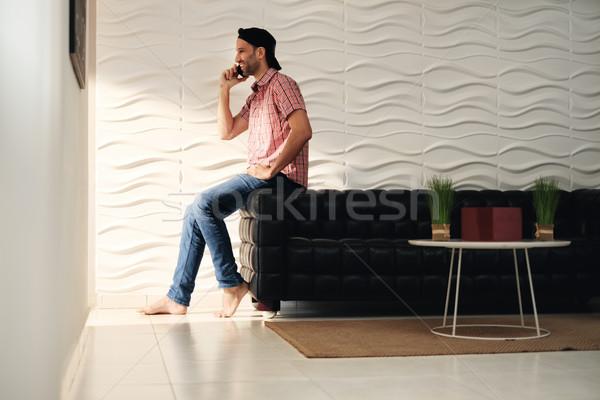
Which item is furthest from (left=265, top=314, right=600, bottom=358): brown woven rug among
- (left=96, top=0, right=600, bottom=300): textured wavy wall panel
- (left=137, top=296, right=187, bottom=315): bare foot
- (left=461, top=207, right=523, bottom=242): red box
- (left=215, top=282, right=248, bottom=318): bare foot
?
(left=96, top=0, right=600, bottom=300): textured wavy wall panel

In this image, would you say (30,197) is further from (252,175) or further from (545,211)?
(545,211)

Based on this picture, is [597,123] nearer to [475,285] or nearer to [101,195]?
[475,285]

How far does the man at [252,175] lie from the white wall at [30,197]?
74.6 inches

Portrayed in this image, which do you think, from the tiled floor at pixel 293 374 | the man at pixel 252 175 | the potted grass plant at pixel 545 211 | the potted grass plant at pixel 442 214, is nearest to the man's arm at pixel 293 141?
the man at pixel 252 175

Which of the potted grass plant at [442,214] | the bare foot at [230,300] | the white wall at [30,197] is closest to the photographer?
the white wall at [30,197]

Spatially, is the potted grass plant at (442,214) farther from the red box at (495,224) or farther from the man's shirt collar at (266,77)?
the man's shirt collar at (266,77)

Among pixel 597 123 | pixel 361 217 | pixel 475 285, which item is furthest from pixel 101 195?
pixel 597 123

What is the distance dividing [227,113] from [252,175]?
0.54 m

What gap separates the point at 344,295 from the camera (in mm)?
3512

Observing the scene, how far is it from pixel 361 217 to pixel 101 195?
5.08 ft

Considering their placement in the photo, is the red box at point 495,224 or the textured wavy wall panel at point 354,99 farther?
the textured wavy wall panel at point 354,99

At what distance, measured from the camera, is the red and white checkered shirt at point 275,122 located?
11.4 feet

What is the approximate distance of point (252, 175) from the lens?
3543 millimetres

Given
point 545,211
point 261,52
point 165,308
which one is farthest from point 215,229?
point 545,211
